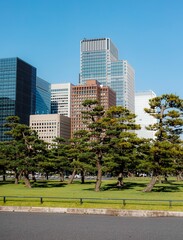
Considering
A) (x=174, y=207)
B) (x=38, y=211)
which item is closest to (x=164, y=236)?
(x=174, y=207)

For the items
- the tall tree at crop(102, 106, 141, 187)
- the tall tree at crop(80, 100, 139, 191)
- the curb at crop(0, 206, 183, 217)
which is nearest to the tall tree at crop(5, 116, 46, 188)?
the tall tree at crop(80, 100, 139, 191)

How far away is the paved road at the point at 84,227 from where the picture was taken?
15.4 meters

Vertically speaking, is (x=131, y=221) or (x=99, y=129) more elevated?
(x=99, y=129)

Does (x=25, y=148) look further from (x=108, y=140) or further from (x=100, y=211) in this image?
(x=100, y=211)

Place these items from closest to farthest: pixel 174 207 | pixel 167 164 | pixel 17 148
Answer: pixel 174 207, pixel 167 164, pixel 17 148

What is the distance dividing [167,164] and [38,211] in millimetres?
23059

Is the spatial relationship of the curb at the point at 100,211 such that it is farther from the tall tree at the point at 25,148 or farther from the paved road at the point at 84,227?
the tall tree at the point at 25,148

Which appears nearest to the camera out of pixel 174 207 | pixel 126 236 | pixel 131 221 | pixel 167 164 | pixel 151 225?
pixel 126 236

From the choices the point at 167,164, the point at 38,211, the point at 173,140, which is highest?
the point at 173,140

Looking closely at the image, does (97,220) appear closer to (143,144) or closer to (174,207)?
(174,207)

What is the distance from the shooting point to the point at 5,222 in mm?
19297

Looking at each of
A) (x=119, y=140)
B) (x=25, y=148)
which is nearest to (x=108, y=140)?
(x=119, y=140)

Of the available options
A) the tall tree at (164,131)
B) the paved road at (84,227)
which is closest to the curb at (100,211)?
the paved road at (84,227)

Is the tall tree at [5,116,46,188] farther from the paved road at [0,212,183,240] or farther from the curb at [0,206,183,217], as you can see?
the paved road at [0,212,183,240]
